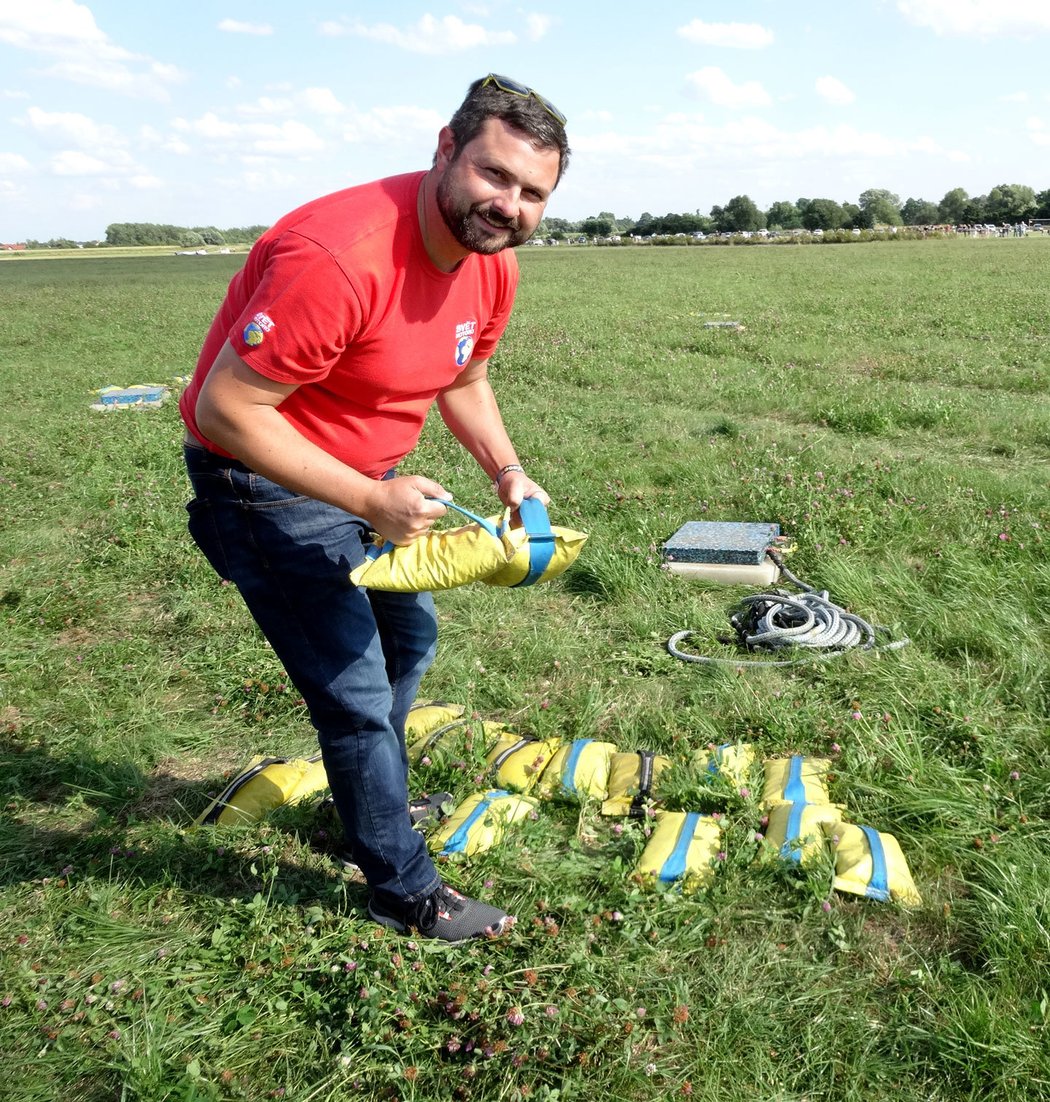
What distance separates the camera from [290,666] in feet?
7.77

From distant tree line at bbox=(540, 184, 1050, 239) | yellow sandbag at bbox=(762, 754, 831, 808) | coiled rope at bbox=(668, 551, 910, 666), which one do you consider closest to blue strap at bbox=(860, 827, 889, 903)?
yellow sandbag at bbox=(762, 754, 831, 808)

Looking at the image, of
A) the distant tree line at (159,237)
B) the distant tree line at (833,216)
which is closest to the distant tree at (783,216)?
the distant tree line at (833,216)

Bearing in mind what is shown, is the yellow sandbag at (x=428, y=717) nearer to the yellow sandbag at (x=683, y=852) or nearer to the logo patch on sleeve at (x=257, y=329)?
the yellow sandbag at (x=683, y=852)

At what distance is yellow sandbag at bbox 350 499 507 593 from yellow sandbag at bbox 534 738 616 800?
4.15 feet

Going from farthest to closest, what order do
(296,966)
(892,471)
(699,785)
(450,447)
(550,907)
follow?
1. (450,447)
2. (892,471)
3. (699,785)
4. (550,907)
5. (296,966)

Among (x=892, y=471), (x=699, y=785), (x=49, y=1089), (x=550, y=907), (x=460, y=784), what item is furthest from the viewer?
(x=892, y=471)

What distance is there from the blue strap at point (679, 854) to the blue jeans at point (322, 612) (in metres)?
0.84

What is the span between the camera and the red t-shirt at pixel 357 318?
1.95 metres

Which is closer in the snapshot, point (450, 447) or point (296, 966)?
point (296, 966)

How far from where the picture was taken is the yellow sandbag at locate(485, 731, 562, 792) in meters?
3.34

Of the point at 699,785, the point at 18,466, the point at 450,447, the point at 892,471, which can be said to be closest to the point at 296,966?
the point at 699,785

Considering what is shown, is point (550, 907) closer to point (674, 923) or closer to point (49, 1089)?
point (674, 923)

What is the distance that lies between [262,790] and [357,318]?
2015mm

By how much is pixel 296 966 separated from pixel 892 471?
5151 mm
